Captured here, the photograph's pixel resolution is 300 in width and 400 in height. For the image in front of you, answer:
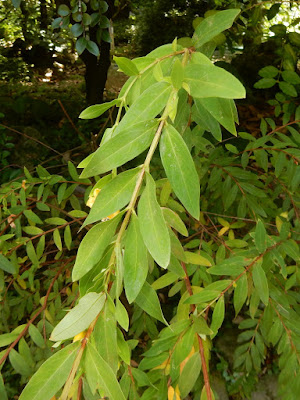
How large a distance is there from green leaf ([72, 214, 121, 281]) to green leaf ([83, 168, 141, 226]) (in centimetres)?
2

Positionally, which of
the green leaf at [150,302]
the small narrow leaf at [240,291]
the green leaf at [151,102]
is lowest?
the small narrow leaf at [240,291]

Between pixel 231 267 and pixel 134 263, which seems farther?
pixel 231 267

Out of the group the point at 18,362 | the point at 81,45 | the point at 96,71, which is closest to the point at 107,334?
the point at 18,362

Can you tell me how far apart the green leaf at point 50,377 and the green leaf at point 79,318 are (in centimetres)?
3

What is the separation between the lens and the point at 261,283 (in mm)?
721

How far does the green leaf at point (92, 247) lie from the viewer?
411mm

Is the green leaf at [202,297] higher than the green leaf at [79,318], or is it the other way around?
the green leaf at [79,318]

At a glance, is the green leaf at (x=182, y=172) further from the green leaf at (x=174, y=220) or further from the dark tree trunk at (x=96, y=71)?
the dark tree trunk at (x=96, y=71)

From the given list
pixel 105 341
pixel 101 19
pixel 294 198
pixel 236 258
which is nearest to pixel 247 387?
pixel 294 198

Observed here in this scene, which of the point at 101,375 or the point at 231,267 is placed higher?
the point at 101,375

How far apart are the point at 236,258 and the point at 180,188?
16.8 inches

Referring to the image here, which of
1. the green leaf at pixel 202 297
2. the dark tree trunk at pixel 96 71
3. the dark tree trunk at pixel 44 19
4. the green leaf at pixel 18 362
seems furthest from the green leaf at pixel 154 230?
the dark tree trunk at pixel 44 19

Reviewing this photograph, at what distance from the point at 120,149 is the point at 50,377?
26 centimetres

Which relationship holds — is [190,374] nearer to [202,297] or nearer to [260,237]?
[202,297]
